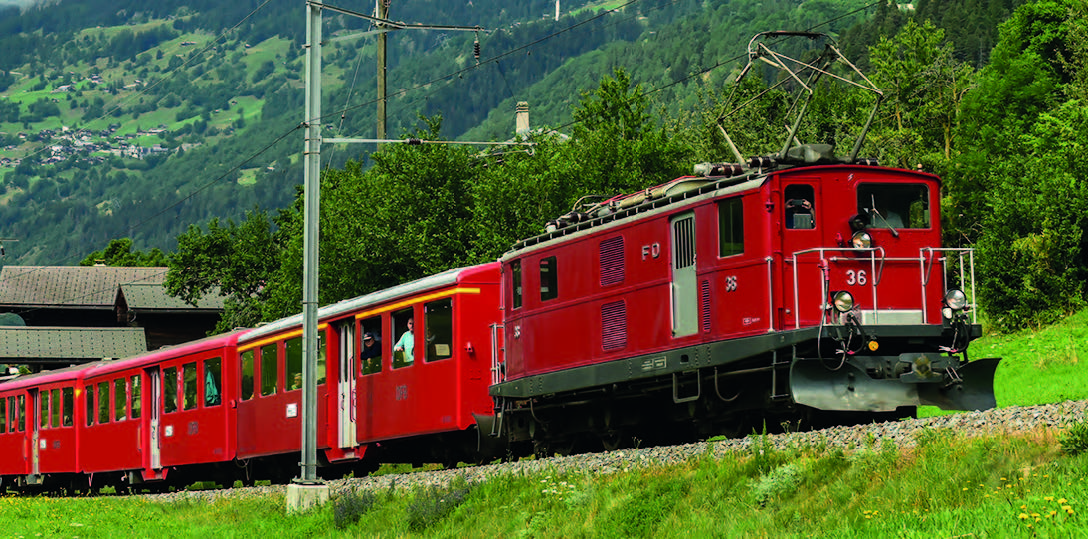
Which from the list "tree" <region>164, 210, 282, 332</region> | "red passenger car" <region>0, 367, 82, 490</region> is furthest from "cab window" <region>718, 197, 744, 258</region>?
"tree" <region>164, 210, 282, 332</region>

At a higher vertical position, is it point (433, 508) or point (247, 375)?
point (247, 375)

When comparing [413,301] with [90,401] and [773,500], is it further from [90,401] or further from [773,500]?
[90,401]

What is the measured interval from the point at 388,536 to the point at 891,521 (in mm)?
7851

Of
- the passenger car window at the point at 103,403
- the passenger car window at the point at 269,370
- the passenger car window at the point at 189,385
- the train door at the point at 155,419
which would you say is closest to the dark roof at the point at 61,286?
the passenger car window at the point at 103,403

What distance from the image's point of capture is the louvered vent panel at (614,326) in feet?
64.2

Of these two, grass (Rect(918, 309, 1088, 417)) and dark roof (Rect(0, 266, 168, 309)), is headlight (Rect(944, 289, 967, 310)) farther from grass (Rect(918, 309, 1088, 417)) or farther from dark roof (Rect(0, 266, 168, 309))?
dark roof (Rect(0, 266, 168, 309))

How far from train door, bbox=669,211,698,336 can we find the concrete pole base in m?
6.12

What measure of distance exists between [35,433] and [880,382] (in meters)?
29.2

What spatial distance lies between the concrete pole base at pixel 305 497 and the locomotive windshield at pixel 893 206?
354 inches

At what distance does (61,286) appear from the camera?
325ft

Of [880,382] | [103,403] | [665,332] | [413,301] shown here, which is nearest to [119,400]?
[103,403]

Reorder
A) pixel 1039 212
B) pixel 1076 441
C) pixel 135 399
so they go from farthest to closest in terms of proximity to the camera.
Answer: pixel 1039 212, pixel 135 399, pixel 1076 441

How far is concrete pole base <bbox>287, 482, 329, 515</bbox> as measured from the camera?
2067 centimetres

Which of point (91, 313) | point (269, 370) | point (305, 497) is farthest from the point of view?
point (91, 313)
